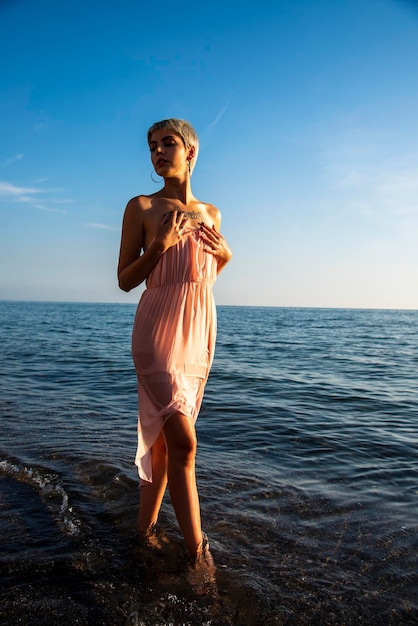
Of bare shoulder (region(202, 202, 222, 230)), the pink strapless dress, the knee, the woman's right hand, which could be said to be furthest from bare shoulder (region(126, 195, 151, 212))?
the knee

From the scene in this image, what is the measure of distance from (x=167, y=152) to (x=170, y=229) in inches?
21.7

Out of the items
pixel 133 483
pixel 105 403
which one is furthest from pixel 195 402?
pixel 105 403

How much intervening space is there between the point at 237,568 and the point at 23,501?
74.5 inches

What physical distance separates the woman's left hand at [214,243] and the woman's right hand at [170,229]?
159 mm

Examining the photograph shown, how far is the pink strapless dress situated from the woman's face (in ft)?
1.43

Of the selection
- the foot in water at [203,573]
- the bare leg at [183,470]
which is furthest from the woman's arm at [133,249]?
the foot in water at [203,573]

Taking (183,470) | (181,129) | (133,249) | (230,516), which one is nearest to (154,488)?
(183,470)

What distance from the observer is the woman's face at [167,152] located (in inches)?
120

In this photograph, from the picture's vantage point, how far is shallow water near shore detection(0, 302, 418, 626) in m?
2.69

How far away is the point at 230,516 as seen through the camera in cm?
390

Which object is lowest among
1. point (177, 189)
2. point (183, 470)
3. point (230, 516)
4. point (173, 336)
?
point (230, 516)

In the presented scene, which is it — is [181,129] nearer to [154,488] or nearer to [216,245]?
[216,245]

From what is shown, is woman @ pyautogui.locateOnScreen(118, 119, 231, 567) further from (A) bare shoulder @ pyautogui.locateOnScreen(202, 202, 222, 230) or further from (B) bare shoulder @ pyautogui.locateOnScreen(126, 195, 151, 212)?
(A) bare shoulder @ pyautogui.locateOnScreen(202, 202, 222, 230)

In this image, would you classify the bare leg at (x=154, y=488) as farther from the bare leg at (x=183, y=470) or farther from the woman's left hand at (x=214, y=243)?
the woman's left hand at (x=214, y=243)
